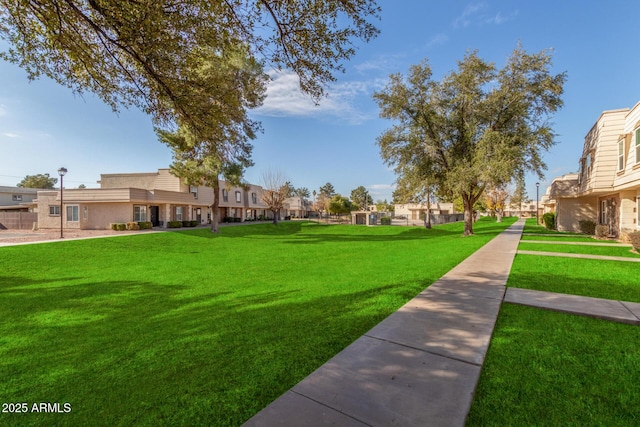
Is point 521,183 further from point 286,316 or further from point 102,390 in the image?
point 102,390

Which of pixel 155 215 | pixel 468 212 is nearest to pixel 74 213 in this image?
pixel 155 215

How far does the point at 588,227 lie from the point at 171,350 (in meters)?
25.0

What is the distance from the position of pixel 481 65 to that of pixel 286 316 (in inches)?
838

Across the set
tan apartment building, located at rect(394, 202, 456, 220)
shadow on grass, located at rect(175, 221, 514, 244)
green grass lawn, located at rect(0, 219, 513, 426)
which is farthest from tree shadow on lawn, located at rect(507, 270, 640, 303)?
tan apartment building, located at rect(394, 202, 456, 220)

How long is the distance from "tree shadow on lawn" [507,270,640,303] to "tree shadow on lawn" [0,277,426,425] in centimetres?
291

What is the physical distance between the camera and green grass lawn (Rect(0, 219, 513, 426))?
261 centimetres

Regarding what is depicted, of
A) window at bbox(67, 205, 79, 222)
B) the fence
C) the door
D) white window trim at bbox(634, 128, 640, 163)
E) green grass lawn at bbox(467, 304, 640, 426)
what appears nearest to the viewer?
green grass lawn at bbox(467, 304, 640, 426)

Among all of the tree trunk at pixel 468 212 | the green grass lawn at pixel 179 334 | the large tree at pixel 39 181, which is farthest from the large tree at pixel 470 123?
the large tree at pixel 39 181

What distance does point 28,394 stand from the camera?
280 centimetres

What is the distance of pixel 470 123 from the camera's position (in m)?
19.1

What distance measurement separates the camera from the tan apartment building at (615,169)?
12.3 meters

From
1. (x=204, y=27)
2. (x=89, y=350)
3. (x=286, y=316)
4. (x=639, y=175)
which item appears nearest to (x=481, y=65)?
(x=639, y=175)

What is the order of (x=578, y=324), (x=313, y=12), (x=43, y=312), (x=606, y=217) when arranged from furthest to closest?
1. (x=606, y=217)
2. (x=43, y=312)
3. (x=313, y=12)
4. (x=578, y=324)

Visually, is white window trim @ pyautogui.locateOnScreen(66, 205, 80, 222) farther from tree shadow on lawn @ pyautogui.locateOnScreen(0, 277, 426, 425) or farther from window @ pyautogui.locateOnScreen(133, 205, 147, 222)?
tree shadow on lawn @ pyautogui.locateOnScreen(0, 277, 426, 425)
